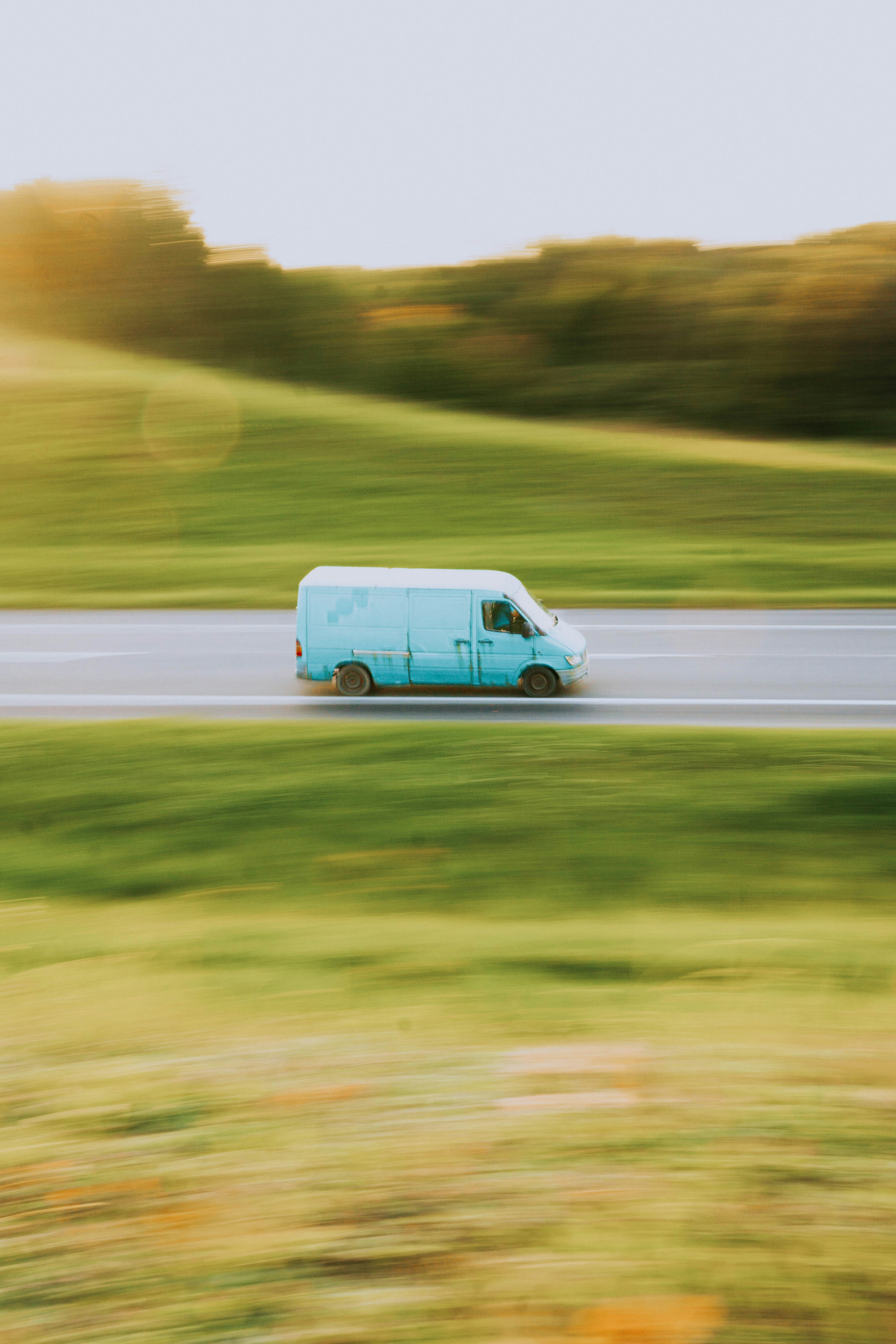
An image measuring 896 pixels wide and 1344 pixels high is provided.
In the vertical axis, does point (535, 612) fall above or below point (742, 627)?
above

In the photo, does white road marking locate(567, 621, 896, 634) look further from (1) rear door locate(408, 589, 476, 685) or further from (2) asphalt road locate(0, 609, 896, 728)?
(1) rear door locate(408, 589, 476, 685)

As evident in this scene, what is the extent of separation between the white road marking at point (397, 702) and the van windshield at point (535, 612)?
96 centimetres

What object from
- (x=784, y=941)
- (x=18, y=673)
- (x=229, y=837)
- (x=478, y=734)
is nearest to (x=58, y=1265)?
(x=784, y=941)

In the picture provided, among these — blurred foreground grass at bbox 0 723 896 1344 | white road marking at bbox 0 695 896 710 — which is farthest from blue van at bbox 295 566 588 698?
blurred foreground grass at bbox 0 723 896 1344

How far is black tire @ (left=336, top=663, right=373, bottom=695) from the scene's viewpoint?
12.4 m

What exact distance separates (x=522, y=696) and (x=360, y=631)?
7.51ft

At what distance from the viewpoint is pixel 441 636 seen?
39.7 feet

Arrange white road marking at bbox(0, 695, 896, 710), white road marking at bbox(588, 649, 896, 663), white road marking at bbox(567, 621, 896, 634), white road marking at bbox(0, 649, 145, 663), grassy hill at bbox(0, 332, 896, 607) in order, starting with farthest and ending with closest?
grassy hill at bbox(0, 332, 896, 607) < white road marking at bbox(567, 621, 896, 634) < white road marking at bbox(0, 649, 145, 663) < white road marking at bbox(588, 649, 896, 663) < white road marking at bbox(0, 695, 896, 710)

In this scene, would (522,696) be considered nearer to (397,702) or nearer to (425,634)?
(425,634)

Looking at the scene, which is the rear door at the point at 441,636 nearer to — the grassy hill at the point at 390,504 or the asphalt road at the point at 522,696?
the asphalt road at the point at 522,696

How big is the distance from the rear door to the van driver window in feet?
0.72

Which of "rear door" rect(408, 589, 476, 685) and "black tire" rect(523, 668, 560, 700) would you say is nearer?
"rear door" rect(408, 589, 476, 685)

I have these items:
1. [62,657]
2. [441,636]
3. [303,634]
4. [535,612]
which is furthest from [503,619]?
[62,657]

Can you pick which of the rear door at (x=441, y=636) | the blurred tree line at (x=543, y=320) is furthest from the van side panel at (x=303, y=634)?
the blurred tree line at (x=543, y=320)
